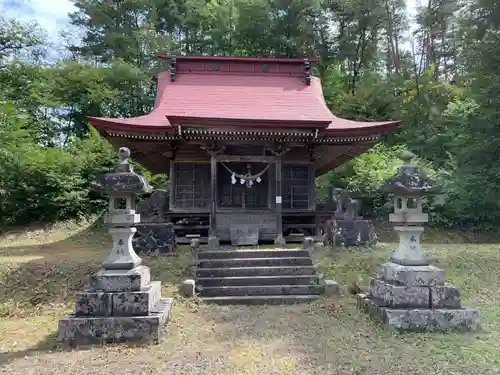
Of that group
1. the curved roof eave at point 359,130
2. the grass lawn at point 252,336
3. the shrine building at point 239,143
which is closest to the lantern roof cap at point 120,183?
the grass lawn at point 252,336

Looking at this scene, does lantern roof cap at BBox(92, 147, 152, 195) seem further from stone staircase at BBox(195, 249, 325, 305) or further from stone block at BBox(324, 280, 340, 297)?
stone block at BBox(324, 280, 340, 297)

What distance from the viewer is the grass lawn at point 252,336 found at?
419cm

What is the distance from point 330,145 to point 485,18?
8.25 metres

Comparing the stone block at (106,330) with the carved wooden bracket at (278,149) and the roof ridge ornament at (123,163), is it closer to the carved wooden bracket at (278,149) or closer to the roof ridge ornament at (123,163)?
the roof ridge ornament at (123,163)

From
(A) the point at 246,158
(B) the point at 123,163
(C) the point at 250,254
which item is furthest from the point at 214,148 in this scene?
(B) the point at 123,163

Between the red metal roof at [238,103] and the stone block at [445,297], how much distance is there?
5124 mm

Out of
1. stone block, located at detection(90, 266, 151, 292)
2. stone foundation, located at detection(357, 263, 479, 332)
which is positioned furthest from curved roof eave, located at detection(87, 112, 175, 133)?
stone foundation, located at detection(357, 263, 479, 332)

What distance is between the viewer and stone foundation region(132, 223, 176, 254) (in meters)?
9.04

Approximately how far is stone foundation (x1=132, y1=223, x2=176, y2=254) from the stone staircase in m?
1.11

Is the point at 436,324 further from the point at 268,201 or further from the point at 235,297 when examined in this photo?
the point at 268,201

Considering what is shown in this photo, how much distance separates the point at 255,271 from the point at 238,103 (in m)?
6.24

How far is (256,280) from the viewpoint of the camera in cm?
753

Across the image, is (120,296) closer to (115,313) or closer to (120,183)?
(115,313)

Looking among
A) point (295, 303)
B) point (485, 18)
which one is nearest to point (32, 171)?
point (295, 303)
